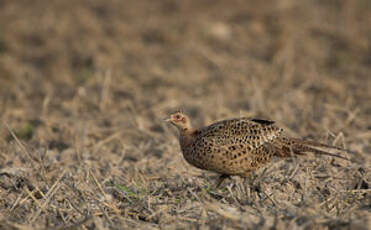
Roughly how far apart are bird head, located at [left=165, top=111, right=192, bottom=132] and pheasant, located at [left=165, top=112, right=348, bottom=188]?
0.21 m

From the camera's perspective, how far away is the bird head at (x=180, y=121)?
5.11 m

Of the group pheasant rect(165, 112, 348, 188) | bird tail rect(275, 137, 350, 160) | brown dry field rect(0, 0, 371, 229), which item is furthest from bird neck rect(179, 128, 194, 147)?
bird tail rect(275, 137, 350, 160)

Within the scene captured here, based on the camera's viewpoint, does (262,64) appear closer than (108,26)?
Yes

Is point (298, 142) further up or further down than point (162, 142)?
further up

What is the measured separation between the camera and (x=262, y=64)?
10.1m

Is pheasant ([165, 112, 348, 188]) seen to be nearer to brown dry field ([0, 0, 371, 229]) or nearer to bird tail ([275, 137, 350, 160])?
bird tail ([275, 137, 350, 160])

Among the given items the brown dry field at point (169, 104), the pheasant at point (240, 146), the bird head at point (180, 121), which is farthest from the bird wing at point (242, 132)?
the brown dry field at point (169, 104)

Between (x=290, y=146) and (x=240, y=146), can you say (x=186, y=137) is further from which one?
(x=290, y=146)

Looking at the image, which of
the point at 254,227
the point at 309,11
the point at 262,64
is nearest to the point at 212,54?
the point at 262,64

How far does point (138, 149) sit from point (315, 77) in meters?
4.21

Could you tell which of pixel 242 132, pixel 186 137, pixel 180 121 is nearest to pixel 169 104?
pixel 180 121

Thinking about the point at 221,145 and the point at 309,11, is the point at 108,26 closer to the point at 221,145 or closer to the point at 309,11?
the point at 309,11

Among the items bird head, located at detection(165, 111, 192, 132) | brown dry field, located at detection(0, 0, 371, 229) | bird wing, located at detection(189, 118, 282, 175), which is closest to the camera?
brown dry field, located at detection(0, 0, 371, 229)

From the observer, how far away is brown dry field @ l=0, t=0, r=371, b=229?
167 inches
